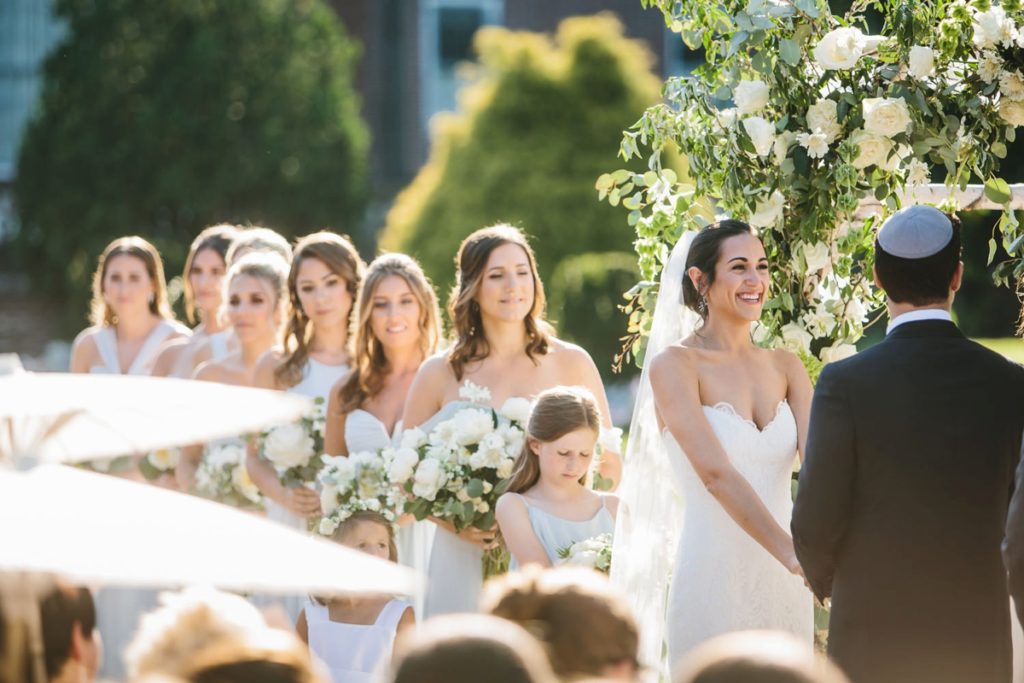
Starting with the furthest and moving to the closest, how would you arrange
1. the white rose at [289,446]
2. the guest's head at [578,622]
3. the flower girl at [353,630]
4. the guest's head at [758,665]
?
1. the white rose at [289,446]
2. the flower girl at [353,630]
3. the guest's head at [578,622]
4. the guest's head at [758,665]

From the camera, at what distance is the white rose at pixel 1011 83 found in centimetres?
515

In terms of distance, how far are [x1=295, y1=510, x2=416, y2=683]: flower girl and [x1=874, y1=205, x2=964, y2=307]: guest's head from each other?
2.41 m

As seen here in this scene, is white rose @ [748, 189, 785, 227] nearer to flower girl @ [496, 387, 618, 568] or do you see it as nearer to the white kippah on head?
flower girl @ [496, 387, 618, 568]

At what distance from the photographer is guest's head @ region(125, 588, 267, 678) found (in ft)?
10.5

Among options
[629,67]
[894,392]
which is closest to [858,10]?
[894,392]

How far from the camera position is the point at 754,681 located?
244cm

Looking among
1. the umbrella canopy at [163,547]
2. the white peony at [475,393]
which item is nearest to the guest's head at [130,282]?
the white peony at [475,393]

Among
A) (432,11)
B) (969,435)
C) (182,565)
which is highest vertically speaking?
(432,11)

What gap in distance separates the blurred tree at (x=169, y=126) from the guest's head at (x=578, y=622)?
1971 centimetres

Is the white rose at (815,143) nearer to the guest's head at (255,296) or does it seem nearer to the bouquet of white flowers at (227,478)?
the guest's head at (255,296)

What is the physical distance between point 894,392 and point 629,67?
1702 centimetres

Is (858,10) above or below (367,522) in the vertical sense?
above

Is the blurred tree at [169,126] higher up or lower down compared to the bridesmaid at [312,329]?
higher up

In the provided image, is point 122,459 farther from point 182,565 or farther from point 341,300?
point 182,565
